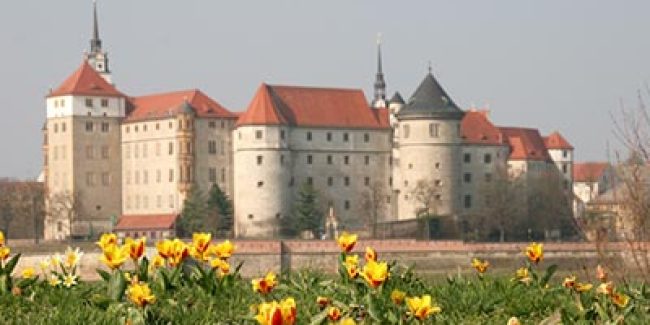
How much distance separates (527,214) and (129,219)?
26.6 meters

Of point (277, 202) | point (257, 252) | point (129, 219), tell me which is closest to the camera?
point (257, 252)

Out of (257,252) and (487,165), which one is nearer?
(257,252)

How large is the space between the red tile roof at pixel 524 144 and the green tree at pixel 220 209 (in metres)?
21.0

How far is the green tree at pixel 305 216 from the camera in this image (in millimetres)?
84812

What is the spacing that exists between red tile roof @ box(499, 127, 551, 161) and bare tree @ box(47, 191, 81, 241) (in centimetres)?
2937

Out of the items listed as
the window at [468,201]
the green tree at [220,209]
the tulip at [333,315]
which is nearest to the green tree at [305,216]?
the green tree at [220,209]

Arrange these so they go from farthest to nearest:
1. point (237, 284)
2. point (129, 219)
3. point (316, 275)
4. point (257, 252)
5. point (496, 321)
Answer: point (129, 219), point (257, 252), point (316, 275), point (237, 284), point (496, 321)

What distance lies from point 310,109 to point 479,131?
11686 mm

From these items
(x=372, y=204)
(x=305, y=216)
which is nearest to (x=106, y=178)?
(x=305, y=216)

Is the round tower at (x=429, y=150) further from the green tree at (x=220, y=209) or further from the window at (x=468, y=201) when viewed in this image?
the green tree at (x=220, y=209)

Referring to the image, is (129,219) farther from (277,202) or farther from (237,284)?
(237,284)

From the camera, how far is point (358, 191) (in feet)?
299

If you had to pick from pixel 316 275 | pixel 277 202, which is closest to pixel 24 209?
pixel 277 202

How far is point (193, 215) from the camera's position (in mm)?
85375
